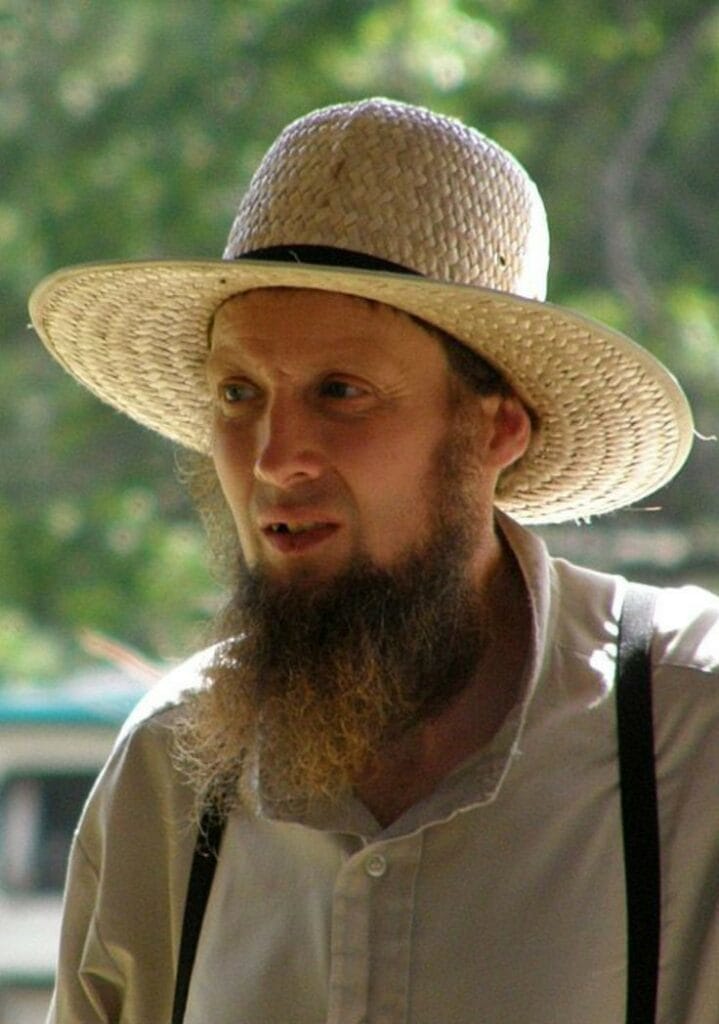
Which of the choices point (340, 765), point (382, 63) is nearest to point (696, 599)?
point (340, 765)

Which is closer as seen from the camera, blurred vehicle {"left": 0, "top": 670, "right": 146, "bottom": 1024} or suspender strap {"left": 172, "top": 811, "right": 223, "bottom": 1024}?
suspender strap {"left": 172, "top": 811, "right": 223, "bottom": 1024}

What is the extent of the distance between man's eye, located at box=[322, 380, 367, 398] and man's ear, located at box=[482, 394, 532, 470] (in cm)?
19

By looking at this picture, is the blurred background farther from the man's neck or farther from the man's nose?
the man's nose

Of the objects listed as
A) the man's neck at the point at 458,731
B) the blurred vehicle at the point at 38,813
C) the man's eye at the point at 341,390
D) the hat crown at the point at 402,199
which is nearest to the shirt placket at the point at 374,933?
the man's neck at the point at 458,731

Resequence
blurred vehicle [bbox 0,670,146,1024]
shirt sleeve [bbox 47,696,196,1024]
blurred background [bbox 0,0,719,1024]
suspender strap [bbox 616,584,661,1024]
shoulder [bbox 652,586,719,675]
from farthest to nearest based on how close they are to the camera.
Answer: blurred background [bbox 0,0,719,1024]
blurred vehicle [bbox 0,670,146,1024]
shirt sleeve [bbox 47,696,196,1024]
shoulder [bbox 652,586,719,675]
suspender strap [bbox 616,584,661,1024]

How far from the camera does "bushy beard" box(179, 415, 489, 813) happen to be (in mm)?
2051

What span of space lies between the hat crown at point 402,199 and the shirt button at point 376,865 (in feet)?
1.96

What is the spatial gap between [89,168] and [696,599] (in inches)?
220

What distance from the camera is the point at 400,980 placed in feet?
6.12

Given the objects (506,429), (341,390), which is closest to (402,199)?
(341,390)

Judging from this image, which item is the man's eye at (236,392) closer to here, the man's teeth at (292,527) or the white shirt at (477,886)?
the man's teeth at (292,527)

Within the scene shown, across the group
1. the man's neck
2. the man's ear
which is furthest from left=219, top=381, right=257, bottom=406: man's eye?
the man's neck

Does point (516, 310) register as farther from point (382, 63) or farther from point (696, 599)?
point (382, 63)

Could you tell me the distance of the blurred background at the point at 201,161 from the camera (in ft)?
23.2
